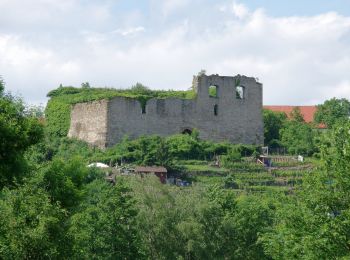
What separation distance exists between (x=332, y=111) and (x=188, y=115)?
19665 mm

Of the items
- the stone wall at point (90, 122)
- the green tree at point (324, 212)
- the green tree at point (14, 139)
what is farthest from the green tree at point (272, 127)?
the green tree at point (14, 139)

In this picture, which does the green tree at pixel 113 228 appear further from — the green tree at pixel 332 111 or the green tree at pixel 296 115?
the green tree at pixel 296 115

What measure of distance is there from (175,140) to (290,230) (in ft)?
135

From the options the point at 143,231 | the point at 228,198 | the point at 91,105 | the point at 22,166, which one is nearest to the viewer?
the point at 22,166

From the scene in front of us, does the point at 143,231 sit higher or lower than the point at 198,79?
lower

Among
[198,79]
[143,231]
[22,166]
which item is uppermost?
[198,79]

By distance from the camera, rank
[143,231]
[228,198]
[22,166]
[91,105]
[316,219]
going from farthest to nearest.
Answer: [91,105]
[228,198]
[143,231]
[316,219]
[22,166]

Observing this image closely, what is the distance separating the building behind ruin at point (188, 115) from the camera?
225 feet

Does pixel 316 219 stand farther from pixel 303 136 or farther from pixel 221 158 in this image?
pixel 303 136

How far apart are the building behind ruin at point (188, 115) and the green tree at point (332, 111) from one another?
11.9 m

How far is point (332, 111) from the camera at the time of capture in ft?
281

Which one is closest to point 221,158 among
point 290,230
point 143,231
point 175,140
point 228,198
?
point 175,140

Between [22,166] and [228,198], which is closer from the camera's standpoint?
[22,166]

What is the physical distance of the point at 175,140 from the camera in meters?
65.9
